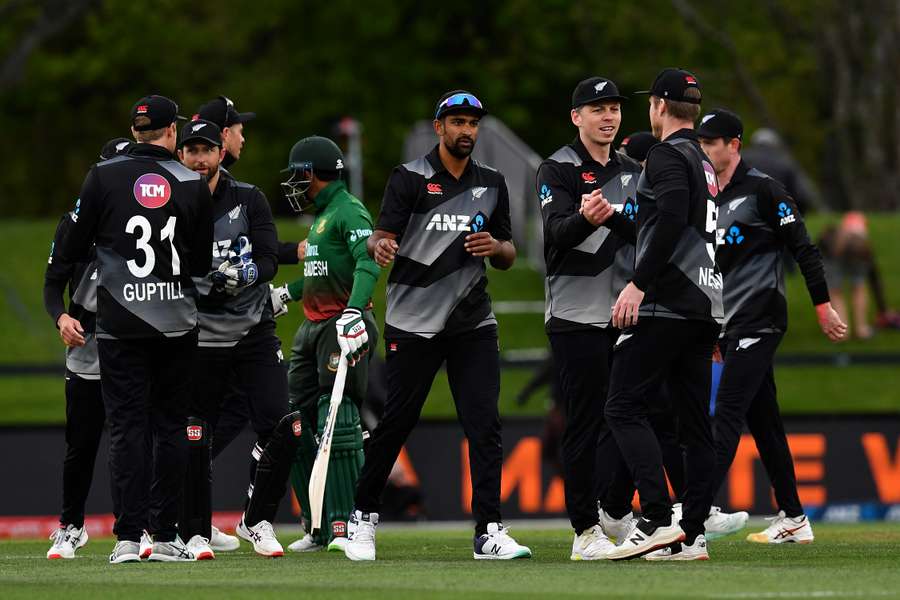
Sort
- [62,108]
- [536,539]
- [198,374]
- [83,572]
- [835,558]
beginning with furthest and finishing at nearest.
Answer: [62,108], [536,539], [198,374], [835,558], [83,572]

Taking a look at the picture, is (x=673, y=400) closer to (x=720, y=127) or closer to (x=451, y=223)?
(x=451, y=223)

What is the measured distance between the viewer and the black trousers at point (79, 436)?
9.80 metres

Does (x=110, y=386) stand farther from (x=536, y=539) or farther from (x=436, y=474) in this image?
(x=436, y=474)

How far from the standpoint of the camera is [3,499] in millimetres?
16141

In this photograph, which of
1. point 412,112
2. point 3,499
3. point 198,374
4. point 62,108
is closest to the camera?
point 198,374

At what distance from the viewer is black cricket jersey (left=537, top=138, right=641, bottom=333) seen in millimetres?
9078

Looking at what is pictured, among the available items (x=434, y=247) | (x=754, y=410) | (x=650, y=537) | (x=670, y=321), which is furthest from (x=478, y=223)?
(x=754, y=410)

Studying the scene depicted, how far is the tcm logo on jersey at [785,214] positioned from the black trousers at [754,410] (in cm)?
70

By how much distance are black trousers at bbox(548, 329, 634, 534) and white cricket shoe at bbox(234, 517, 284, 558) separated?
177 cm

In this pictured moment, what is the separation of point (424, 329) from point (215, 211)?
1642 millimetres

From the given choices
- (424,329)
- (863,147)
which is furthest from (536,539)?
(863,147)

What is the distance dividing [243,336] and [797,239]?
3393 mm

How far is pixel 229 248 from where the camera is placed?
10109 millimetres

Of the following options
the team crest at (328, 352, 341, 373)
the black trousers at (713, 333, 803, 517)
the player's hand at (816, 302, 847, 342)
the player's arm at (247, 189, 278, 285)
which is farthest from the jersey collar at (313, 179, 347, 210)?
the player's hand at (816, 302, 847, 342)
